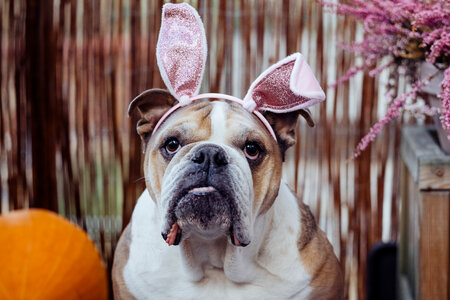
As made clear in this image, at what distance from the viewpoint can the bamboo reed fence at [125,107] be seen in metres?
2.28

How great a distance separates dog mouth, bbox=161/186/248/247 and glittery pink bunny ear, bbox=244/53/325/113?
0.93 feet

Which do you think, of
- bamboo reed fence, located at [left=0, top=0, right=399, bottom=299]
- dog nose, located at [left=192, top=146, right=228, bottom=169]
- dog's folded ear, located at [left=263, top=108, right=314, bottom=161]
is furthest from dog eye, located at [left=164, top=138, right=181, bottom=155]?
bamboo reed fence, located at [left=0, top=0, right=399, bottom=299]

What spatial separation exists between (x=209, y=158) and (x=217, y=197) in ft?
0.28

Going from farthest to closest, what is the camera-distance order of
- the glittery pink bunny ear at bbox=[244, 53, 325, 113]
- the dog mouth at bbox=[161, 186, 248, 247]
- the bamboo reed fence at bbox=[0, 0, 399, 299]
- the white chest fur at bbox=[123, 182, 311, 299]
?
1. the bamboo reed fence at bbox=[0, 0, 399, 299]
2. the white chest fur at bbox=[123, 182, 311, 299]
3. the glittery pink bunny ear at bbox=[244, 53, 325, 113]
4. the dog mouth at bbox=[161, 186, 248, 247]

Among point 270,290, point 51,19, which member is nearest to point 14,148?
point 51,19

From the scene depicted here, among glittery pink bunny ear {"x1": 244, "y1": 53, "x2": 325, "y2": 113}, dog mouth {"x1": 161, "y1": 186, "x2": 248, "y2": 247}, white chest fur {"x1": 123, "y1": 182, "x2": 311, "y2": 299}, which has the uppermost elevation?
glittery pink bunny ear {"x1": 244, "y1": 53, "x2": 325, "y2": 113}

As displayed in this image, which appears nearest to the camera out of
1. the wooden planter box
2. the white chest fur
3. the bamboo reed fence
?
the white chest fur

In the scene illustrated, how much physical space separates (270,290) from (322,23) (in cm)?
109

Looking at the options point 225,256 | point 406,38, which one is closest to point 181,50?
point 225,256

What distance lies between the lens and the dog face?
1342mm

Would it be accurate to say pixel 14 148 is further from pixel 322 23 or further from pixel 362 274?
pixel 362 274

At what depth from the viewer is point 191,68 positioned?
150cm

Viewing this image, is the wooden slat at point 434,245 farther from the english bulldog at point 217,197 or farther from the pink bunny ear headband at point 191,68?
the pink bunny ear headband at point 191,68

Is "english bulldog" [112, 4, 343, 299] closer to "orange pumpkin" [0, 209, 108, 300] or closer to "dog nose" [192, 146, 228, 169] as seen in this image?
"dog nose" [192, 146, 228, 169]
